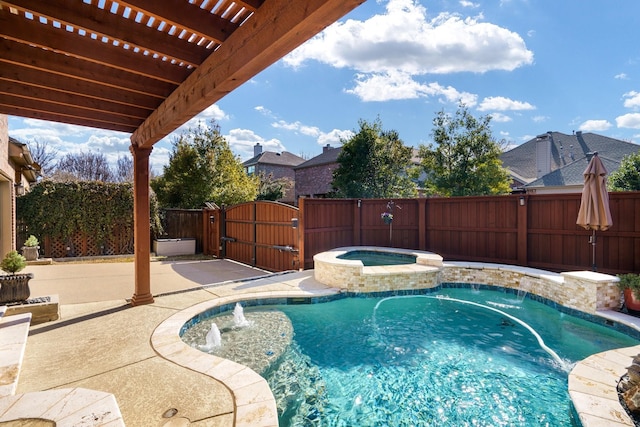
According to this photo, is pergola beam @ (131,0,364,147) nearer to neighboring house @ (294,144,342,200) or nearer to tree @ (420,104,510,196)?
tree @ (420,104,510,196)

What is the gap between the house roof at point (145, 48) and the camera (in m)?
2.15

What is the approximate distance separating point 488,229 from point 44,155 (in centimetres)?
3487

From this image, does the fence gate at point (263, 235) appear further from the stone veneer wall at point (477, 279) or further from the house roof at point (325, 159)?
the house roof at point (325, 159)

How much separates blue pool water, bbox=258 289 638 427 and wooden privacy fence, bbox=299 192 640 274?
1.83m

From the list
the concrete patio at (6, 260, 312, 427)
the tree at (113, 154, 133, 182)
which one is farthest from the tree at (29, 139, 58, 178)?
the concrete patio at (6, 260, 312, 427)

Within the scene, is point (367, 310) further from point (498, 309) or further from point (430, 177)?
point (430, 177)

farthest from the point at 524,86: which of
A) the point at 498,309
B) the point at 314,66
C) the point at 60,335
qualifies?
the point at 60,335

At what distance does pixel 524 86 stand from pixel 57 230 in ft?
70.0

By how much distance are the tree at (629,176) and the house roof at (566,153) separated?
2.95m

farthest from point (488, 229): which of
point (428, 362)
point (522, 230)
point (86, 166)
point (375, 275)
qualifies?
point (86, 166)

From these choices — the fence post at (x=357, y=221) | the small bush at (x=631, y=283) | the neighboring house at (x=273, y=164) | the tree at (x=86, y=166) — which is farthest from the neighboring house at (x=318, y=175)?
the tree at (x=86, y=166)

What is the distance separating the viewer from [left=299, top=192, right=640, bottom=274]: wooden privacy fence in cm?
625

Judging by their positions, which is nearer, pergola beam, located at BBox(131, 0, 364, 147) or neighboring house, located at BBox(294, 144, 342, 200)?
pergola beam, located at BBox(131, 0, 364, 147)

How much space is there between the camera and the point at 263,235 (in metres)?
9.34
